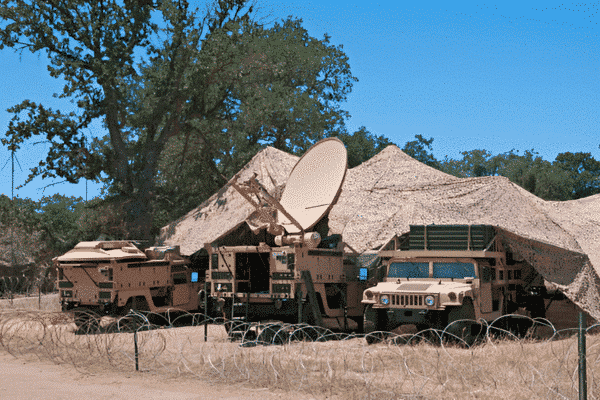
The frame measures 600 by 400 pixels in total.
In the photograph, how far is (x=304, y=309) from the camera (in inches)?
652

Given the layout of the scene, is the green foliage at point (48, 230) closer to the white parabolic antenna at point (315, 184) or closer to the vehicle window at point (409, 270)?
the white parabolic antenna at point (315, 184)

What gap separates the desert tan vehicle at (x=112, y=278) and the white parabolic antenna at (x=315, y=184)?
3335 mm

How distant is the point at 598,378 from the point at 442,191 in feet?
40.1

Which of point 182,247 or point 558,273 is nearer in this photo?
point 558,273

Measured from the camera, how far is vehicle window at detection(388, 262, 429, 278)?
15.8 metres

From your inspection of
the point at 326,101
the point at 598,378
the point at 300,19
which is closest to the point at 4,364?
the point at 598,378

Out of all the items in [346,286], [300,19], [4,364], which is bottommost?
[4,364]

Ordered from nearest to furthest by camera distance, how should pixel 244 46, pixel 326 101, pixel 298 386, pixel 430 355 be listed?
1. pixel 298 386
2. pixel 430 355
3. pixel 244 46
4. pixel 326 101

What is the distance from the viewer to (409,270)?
15914mm

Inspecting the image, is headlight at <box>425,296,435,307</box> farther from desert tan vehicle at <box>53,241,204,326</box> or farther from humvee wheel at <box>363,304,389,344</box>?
desert tan vehicle at <box>53,241,204,326</box>

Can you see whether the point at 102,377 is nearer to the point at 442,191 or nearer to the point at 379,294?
the point at 379,294

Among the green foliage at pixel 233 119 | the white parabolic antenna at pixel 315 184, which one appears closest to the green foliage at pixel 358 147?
the green foliage at pixel 233 119

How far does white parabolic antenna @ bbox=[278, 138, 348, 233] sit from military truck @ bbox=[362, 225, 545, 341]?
2270 mm

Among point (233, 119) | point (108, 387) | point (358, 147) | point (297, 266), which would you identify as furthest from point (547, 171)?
point (108, 387)
